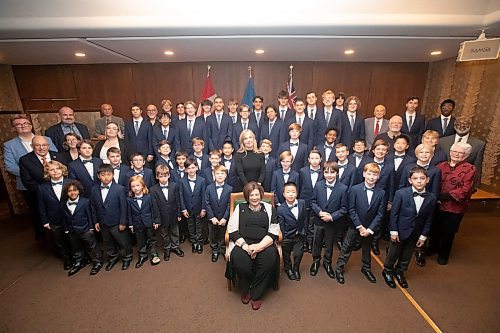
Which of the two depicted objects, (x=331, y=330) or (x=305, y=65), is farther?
(x=305, y=65)

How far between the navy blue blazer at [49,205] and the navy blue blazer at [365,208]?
363 centimetres

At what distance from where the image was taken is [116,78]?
6391 millimetres

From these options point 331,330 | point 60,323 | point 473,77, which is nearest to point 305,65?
point 473,77

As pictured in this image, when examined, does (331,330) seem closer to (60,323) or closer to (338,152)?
(338,152)

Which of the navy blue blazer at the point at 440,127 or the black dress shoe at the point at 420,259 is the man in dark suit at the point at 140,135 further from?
the navy blue blazer at the point at 440,127

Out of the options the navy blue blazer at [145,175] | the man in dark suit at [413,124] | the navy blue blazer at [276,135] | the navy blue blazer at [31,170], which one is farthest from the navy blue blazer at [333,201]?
the navy blue blazer at [31,170]

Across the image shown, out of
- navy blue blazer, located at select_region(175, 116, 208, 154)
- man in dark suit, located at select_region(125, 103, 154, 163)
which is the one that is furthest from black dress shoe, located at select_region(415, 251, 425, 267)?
man in dark suit, located at select_region(125, 103, 154, 163)

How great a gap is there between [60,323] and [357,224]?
11.2 ft

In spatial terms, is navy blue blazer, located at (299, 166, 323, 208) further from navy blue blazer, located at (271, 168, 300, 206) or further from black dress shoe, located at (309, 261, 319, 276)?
black dress shoe, located at (309, 261, 319, 276)

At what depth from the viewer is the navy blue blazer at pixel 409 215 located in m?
2.75

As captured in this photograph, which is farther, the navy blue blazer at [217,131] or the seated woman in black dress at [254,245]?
the navy blue blazer at [217,131]

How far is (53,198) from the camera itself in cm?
310

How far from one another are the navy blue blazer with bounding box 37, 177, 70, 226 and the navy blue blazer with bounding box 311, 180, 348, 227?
10.6 feet

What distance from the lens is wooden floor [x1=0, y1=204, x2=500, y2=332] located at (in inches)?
97.0
